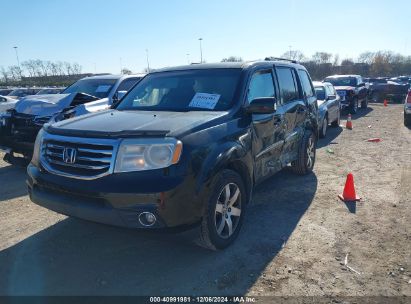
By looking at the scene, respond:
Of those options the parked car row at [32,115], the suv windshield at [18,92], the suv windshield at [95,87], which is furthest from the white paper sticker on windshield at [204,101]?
the suv windshield at [18,92]

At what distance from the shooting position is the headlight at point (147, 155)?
3151 millimetres

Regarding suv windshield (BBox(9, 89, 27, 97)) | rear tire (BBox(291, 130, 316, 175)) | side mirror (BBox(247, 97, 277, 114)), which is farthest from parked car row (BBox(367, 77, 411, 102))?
suv windshield (BBox(9, 89, 27, 97))

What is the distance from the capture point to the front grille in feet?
10.6

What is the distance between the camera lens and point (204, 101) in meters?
4.28

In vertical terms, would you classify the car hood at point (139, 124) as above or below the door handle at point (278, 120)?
Answer: above

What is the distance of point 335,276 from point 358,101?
16491 millimetres

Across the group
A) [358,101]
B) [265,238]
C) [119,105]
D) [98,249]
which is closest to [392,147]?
[265,238]

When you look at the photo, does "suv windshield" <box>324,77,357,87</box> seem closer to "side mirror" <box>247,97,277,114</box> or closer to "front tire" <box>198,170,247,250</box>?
"side mirror" <box>247,97,277,114</box>

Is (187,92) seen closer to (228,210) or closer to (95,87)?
(228,210)

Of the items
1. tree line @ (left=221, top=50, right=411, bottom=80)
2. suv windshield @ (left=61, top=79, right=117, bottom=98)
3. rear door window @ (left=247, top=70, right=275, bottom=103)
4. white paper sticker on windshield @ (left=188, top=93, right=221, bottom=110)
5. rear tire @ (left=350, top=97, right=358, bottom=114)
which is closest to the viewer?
white paper sticker on windshield @ (left=188, top=93, right=221, bottom=110)

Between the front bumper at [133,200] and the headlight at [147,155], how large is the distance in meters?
0.08

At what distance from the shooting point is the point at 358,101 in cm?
1811

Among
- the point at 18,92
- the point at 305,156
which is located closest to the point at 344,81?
the point at 305,156

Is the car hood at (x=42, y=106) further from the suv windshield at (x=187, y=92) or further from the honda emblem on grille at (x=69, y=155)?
the honda emblem on grille at (x=69, y=155)
